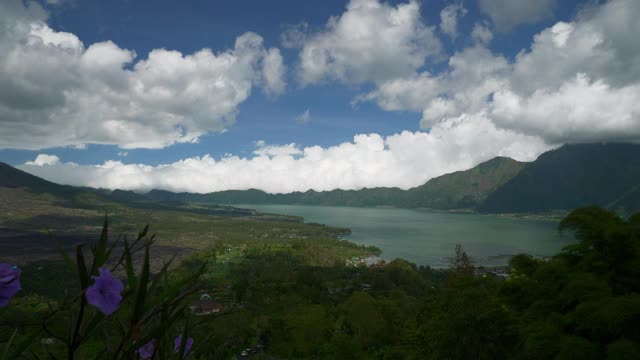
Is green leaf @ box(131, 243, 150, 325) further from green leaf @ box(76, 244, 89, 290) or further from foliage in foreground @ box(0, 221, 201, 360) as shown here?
green leaf @ box(76, 244, 89, 290)

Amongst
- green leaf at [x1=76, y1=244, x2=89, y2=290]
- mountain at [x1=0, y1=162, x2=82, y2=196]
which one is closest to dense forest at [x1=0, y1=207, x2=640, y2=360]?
green leaf at [x1=76, y1=244, x2=89, y2=290]

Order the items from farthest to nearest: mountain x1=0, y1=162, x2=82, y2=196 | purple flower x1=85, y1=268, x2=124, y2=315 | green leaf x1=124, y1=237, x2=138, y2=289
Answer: mountain x1=0, y1=162, x2=82, y2=196, green leaf x1=124, y1=237, x2=138, y2=289, purple flower x1=85, y1=268, x2=124, y2=315

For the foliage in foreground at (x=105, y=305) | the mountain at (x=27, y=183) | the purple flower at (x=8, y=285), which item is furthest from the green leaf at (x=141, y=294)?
the mountain at (x=27, y=183)

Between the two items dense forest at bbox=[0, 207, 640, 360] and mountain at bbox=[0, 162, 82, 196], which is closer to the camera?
dense forest at bbox=[0, 207, 640, 360]

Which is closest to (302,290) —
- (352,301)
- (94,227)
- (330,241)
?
(352,301)

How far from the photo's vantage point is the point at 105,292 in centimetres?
76

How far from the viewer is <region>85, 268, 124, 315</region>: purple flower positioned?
727mm

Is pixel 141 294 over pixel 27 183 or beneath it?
beneath

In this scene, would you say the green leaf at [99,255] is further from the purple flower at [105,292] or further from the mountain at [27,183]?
the mountain at [27,183]

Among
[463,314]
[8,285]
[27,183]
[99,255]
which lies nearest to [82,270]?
[99,255]

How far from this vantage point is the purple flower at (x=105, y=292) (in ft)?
2.38

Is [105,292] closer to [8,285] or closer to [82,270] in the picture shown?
[82,270]

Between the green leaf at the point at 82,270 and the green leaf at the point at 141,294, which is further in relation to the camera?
the green leaf at the point at 141,294

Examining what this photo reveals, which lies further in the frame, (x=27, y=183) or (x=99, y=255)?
(x=27, y=183)
